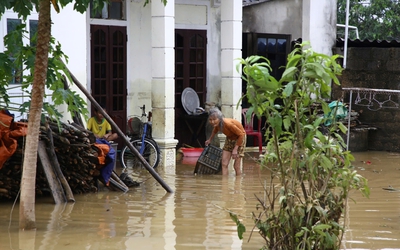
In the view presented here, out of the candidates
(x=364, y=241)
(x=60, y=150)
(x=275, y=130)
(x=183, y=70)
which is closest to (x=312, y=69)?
(x=275, y=130)

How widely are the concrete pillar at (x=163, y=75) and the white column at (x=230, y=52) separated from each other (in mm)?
1499

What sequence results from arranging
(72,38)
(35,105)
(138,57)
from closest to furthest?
(35,105)
(72,38)
(138,57)

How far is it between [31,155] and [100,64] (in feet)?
23.3

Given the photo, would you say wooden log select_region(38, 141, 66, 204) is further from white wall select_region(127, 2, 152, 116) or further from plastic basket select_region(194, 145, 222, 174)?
white wall select_region(127, 2, 152, 116)

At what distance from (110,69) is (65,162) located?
4.82 meters

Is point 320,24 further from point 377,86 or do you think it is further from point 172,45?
point 172,45

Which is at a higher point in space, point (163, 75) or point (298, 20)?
point (298, 20)

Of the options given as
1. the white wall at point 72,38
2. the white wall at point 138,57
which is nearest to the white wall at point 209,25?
the white wall at point 138,57

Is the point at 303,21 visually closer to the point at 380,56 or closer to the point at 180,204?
the point at 380,56

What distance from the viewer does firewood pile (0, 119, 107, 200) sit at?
10.1 m

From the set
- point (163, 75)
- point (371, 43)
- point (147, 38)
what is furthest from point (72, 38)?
point (371, 43)

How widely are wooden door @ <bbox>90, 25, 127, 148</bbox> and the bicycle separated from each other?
0.76 m

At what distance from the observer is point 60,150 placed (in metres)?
10.5

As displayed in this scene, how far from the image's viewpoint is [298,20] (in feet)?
59.0
